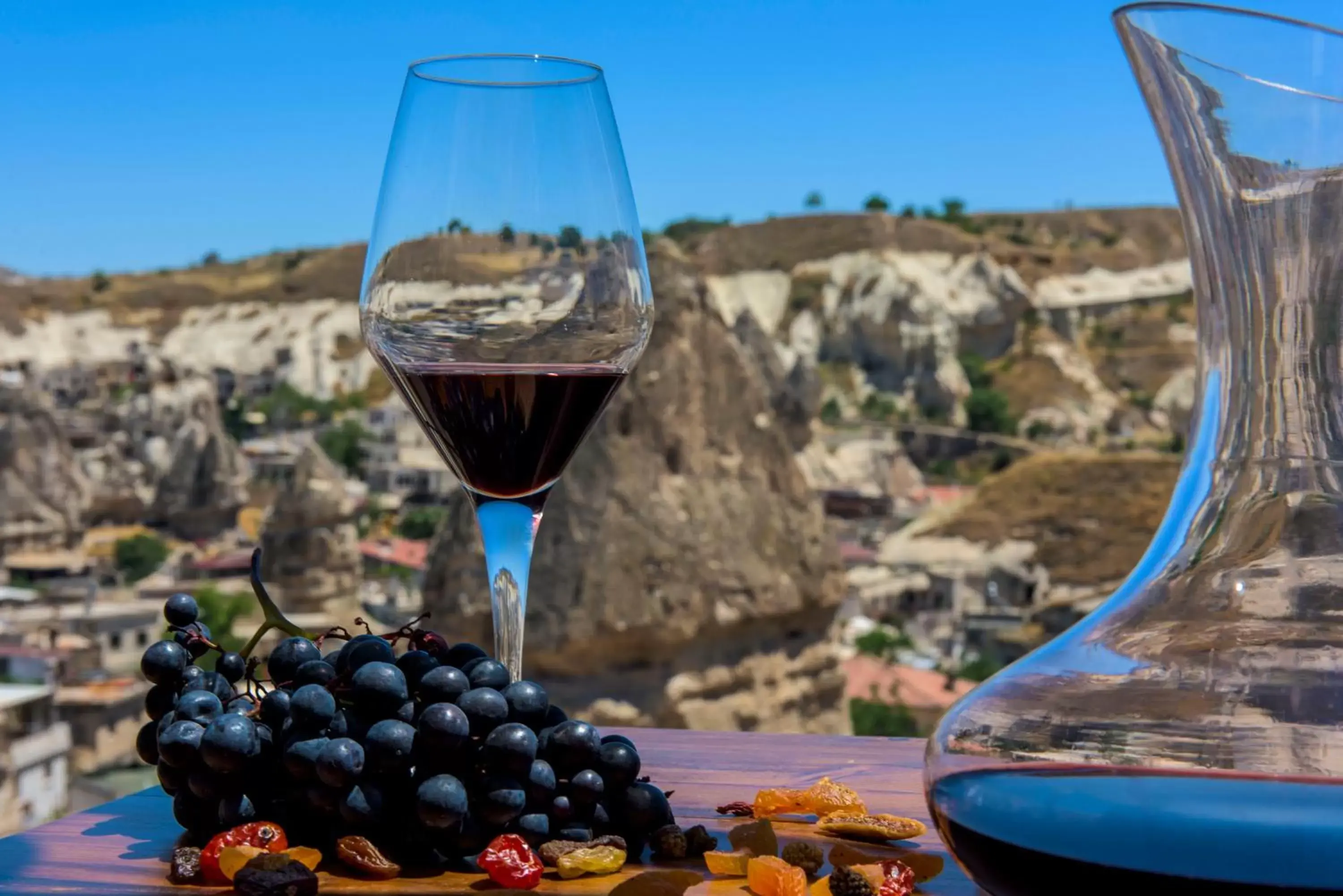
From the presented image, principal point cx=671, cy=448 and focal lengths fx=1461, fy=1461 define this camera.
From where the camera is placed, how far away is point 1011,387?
48562 millimetres

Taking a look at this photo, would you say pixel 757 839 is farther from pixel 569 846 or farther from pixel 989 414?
pixel 989 414

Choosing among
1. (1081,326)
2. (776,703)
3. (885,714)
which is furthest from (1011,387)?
(776,703)

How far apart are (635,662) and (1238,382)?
3303 millimetres

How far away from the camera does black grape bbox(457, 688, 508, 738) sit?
650 mm

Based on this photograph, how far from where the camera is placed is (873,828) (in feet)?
2.18

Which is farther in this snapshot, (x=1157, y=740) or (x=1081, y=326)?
(x=1081, y=326)

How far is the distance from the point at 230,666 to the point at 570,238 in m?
0.30

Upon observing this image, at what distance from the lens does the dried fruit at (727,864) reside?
0.61m

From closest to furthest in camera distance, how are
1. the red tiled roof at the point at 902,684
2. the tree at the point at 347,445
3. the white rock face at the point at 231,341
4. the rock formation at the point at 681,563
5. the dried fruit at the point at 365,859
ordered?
the dried fruit at the point at 365,859, the rock formation at the point at 681,563, the red tiled roof at the point at 902,684, the tree at the point at 347,445, the white rock face at the point at 231,341

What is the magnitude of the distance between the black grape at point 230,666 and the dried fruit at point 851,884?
0.36 meters

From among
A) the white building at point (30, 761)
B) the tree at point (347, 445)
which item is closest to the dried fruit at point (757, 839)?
the white building at point (30, 761)

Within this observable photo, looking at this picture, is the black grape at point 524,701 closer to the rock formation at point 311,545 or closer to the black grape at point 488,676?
the black grape at point 488,676

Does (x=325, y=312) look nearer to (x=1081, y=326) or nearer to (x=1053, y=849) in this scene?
(x=1081, y=326)

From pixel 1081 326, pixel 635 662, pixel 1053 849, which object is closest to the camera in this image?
pixel 1053 849
